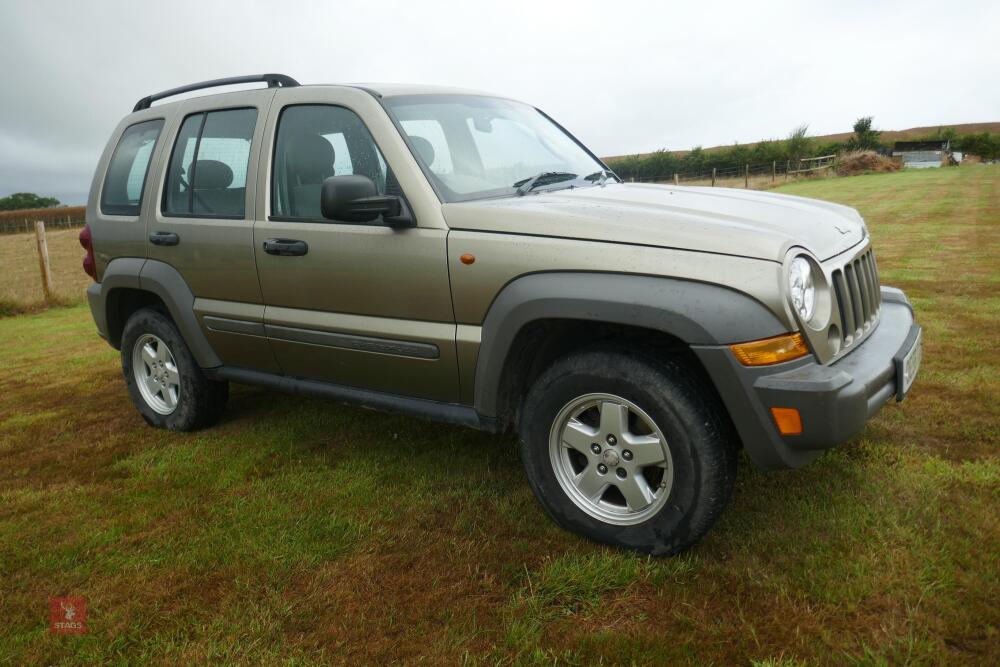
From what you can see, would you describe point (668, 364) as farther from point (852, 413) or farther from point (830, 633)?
point (830, 633)

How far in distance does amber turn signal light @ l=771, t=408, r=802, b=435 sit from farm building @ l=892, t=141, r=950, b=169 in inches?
2016

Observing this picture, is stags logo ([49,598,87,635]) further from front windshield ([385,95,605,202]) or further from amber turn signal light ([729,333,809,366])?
amber turn signal light ([729,333,809,366])

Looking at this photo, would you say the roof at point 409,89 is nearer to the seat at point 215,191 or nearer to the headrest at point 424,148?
the headrest at point 424,148

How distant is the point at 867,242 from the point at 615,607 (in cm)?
208

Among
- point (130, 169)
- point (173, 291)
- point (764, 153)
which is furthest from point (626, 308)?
point (764, 153)

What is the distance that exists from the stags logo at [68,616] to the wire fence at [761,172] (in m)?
40.8

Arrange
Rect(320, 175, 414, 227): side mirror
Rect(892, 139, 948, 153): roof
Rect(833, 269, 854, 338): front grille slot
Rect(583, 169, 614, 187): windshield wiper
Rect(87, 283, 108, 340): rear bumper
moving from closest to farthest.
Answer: Rect(833, 269, 854, 338): front grille slot < Rect(320, 175, 414, 227): side mirror < Rect(583, 169, 614, 187): windshield wiper < Rect(87, 283, 108, 340): rear bumper < Rect(892, 139, 948, 153): roof

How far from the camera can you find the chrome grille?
2.78 meters

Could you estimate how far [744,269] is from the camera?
2475 millimetres

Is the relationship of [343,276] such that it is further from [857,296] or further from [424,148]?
[857,296]

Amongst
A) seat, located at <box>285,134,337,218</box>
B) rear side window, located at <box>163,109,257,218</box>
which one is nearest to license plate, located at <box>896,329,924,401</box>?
seat, located at <box>285,134,337,218</box>

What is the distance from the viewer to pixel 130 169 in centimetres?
457

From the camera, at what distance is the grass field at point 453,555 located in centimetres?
239

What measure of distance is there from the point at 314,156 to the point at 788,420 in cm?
248
